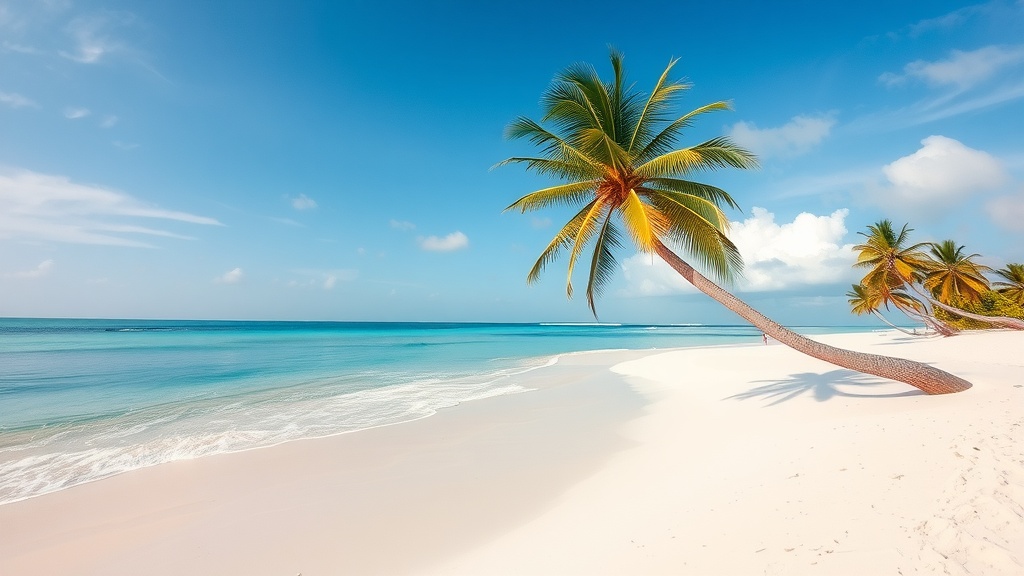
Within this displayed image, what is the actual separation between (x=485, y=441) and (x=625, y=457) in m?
2.52

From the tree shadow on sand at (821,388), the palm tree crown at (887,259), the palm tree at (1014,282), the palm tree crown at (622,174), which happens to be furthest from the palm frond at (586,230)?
the palm tree at (1014,282)

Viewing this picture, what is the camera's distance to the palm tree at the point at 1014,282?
25469mm

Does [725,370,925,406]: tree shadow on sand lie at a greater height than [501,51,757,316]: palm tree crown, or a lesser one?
lesser

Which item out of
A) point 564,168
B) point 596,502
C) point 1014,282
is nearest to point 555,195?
point 564,168

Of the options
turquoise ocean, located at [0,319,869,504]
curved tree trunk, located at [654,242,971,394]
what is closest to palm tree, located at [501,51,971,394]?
curved tree trunk, located at [654,242,971,394]

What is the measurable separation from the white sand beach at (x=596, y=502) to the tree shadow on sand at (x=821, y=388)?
28 centimetres

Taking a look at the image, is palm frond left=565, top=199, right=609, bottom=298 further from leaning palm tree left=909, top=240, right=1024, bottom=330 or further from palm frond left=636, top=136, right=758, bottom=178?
leaning palm tree left=909, top=240, right=1024, bottom=330

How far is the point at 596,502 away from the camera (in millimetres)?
4680

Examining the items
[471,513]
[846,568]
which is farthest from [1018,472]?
[471,513]

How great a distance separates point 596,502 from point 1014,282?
124 ft

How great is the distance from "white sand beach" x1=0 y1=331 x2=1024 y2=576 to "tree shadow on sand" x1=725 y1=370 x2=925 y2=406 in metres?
0.28

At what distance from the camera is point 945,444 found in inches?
176

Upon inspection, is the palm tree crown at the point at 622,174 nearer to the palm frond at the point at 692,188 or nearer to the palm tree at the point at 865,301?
the palm frond at the point at 692,188

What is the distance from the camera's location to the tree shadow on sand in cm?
845
